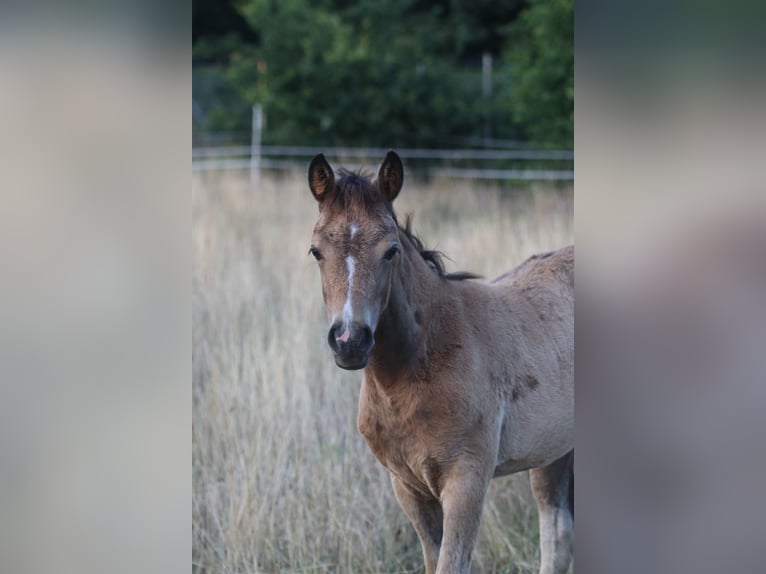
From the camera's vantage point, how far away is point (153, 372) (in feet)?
4.59

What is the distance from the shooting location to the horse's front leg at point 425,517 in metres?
3.00

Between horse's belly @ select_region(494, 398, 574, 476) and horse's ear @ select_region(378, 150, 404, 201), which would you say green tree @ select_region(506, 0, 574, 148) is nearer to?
horse's belly @ select_region(494, 398, 574, 476)

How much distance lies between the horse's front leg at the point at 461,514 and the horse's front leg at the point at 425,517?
11.7 inches

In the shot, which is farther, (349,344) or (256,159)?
(256,159)

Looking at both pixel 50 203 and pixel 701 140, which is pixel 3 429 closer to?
pixel 50 203

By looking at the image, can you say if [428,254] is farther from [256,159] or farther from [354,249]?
[256,159]

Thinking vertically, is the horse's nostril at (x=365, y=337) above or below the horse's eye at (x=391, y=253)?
below

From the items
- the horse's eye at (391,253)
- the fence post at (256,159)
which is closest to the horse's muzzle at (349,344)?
the horse's eye at (391,253)

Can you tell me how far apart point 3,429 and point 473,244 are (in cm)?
640

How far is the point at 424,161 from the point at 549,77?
10.6ft

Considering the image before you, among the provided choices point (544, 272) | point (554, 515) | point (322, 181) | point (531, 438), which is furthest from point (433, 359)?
point (554, 515)

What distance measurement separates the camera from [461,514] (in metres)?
2.66

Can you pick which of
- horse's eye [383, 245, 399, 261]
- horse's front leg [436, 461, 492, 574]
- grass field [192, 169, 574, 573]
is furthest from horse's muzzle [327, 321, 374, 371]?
grass field [192, 169, 574, 573]

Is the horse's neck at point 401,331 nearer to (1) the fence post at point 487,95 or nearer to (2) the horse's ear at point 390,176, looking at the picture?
(2) the horse's ear at point 390,176
